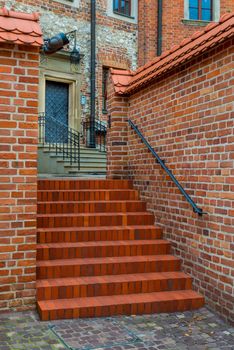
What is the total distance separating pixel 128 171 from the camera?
293 inches

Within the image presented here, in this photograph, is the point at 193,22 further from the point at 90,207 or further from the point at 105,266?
the point at 105,266

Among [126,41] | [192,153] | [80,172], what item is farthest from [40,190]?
[126,41]

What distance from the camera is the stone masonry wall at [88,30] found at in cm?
1260

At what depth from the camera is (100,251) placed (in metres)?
5.47

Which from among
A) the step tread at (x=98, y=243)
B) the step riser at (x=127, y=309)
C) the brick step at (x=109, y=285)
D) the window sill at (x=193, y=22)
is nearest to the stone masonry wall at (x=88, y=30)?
the window sill at (x=193, y=22)

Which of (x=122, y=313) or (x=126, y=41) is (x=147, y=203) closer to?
(x=122, y=313)

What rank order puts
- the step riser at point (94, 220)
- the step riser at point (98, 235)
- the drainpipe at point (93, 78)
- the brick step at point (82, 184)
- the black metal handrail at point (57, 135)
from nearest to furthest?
the step riser at point (98, 235), the step riser at point (94, 220), the brick step at point (82, 184), the black metal handrail at point (57, 135), the drainpipe at point (93, 78)

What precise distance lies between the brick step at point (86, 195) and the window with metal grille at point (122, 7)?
30.3 ft

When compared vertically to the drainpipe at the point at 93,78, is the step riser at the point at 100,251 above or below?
below

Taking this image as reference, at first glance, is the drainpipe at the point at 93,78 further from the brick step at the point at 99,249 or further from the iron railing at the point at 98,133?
the brick step at the point at 99,249

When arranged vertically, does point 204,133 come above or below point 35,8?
below

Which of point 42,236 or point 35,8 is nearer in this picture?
point 42,236

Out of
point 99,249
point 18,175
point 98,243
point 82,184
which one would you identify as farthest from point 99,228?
point 18,175

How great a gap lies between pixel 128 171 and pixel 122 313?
10.6 ft
